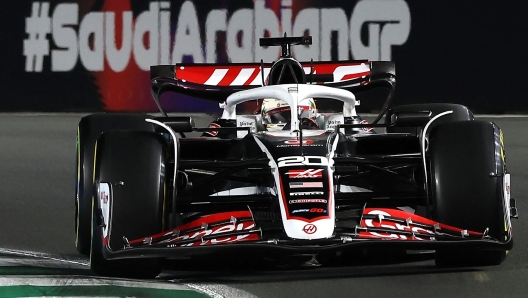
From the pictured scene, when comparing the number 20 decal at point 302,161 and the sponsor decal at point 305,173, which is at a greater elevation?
the number 20 decal at point 302,161

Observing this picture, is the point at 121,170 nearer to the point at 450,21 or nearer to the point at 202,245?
the point at 202,245

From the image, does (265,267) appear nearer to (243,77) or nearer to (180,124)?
(180,124)

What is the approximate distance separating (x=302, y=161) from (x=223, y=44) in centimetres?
846

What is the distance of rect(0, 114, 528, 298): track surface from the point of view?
5559 millimetres

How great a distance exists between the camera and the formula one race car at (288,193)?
17.9ft

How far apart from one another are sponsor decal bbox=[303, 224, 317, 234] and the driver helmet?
6.54ft

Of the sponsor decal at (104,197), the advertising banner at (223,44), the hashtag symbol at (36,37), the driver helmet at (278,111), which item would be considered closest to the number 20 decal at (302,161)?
the sponsor decal at (104,197)

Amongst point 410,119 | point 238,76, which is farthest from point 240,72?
point 410,119

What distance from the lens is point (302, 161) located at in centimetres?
591

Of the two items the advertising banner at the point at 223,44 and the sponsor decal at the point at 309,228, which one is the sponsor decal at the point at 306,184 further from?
the advertising banner at the point at 223,44

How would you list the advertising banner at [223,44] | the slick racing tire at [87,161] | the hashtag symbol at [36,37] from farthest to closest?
the hashtag symbol at [36,37] < the advertising banner at [223,44] < the slick racing tire at [87,161]

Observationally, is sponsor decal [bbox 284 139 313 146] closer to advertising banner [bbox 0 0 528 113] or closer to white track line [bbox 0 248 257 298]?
white track line [bbox 0 248 257 298]

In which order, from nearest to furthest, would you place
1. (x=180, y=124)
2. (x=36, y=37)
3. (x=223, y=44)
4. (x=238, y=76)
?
(x=180, y=124) < (x=238, y=76) < (x=223, y=44) < (x=36, y=37)

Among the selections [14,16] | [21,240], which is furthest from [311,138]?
[14,16]
